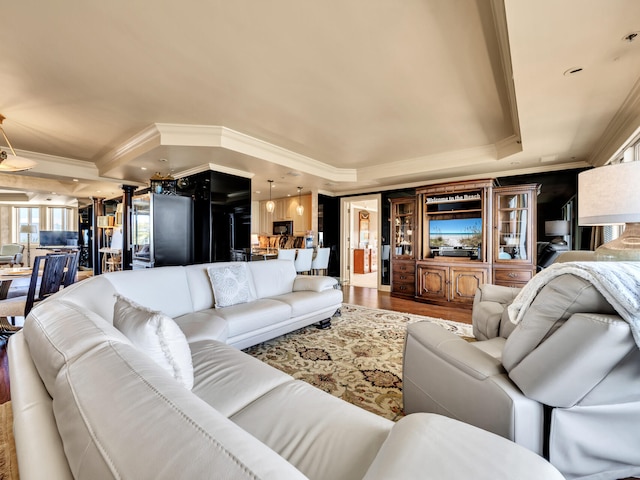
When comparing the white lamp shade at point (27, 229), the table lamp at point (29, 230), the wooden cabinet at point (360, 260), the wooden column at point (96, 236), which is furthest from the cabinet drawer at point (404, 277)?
the white lamp shade at point (27, 229)

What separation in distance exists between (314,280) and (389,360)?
1.34m

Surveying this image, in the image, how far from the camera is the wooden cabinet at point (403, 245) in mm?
5410

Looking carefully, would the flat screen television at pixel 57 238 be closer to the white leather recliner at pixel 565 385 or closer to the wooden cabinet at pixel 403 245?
the wooden cabinet at pixel 403 245

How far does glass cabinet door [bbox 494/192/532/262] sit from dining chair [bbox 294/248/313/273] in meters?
3.24

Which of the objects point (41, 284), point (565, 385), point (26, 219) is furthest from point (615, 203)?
point (26, 219)

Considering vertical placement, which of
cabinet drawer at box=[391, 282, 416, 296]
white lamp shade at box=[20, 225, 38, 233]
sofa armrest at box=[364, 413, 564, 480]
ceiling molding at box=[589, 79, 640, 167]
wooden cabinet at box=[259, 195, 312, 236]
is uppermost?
ceiling molding at box=[589, 79, 640, 167]

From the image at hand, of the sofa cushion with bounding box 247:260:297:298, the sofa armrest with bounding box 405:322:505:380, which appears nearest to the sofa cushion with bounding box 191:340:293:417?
the sofa armrest with bounding box 405:322:505:380

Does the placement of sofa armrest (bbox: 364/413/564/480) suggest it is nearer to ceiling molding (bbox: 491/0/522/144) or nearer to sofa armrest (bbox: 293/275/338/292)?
ceiling molding (bbox: 491/0/522/144)

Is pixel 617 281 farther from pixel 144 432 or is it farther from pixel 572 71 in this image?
pixel 572 71

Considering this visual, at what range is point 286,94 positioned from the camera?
2.81m

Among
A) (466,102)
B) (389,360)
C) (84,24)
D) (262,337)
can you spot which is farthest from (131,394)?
(466,102)

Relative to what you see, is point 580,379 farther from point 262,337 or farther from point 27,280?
point 27,280

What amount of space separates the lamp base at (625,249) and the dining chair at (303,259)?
4.22 m

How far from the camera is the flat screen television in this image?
8.65 meters
